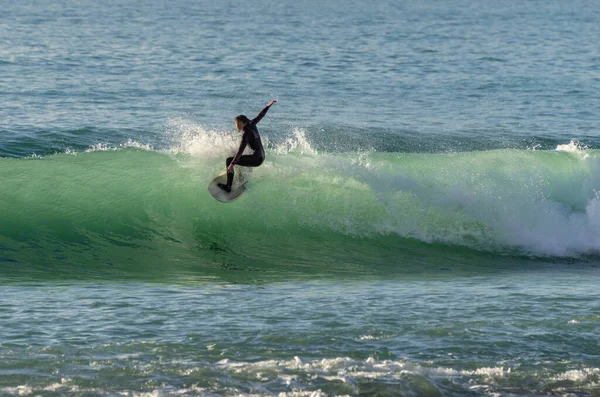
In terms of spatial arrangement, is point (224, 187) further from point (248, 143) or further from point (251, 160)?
point (248, 143)

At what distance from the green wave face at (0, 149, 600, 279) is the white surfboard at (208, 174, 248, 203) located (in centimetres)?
23

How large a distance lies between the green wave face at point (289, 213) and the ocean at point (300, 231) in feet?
0.14

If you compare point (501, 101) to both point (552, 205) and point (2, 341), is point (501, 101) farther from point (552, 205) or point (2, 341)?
point (2, 341)

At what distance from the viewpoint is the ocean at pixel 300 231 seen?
8.84m

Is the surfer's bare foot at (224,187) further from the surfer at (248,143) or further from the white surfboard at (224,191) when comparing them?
the surfer at (248,143)

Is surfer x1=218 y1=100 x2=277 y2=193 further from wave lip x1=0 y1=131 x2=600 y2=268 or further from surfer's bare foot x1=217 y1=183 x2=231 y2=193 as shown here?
wave lip x1=0 y1=131 x2=600 y2=268

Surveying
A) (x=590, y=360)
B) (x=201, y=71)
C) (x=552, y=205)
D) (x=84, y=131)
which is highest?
(x=201, y=71)

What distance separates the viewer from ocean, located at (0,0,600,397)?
348 inches

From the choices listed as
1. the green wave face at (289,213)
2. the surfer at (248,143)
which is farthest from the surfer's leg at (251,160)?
the green wave face at (289,213)

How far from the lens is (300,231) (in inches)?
601

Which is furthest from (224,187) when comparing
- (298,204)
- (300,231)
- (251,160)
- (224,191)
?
(251,160)

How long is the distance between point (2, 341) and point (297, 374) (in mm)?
2915

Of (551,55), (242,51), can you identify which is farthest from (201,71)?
(551,55)

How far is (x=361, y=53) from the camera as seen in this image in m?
37.0
